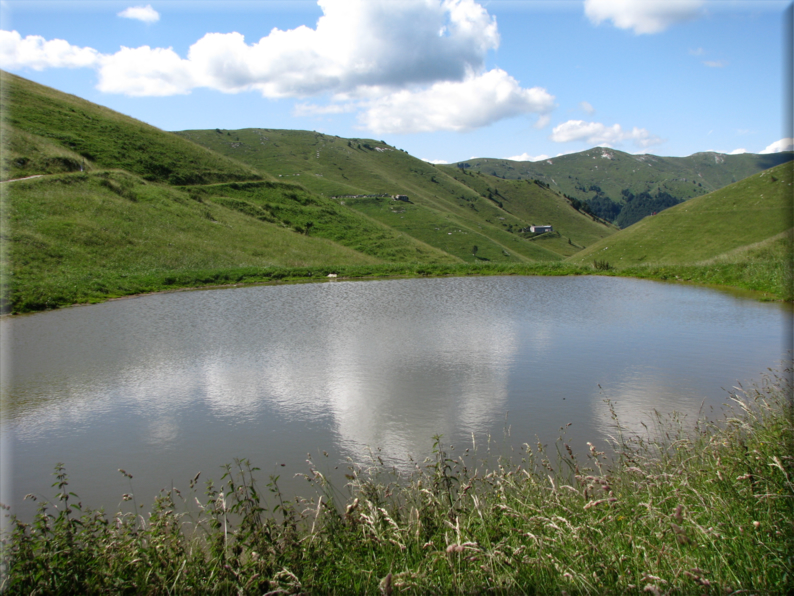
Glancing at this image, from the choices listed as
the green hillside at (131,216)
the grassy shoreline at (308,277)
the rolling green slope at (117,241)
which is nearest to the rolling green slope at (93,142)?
the green hillside at (131,216)

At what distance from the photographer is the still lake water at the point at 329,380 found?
8.98m

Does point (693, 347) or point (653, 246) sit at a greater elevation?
point (653, 246)

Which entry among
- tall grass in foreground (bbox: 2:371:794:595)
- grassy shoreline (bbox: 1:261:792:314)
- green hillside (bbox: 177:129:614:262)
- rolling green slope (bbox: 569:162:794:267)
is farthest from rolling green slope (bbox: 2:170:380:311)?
green hillside (bbox: 177:129:614:262)

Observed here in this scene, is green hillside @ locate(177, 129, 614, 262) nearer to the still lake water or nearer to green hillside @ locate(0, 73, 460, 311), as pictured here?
green hillside @ locate(0, 73, 460, 311)

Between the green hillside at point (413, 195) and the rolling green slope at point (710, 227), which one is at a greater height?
the green hillside at point (413, 195)

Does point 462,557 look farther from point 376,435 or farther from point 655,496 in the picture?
point 376,435

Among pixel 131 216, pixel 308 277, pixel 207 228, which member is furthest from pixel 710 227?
pixel 131 216

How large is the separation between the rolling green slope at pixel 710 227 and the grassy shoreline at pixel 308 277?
9643mm

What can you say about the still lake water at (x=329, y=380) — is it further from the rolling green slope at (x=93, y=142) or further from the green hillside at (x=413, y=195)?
the green hillside at (x=413, y=195)

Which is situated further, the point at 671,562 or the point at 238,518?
the point at 238,518

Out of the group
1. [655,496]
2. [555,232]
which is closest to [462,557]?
[655,496]

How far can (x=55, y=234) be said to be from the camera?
136 feet

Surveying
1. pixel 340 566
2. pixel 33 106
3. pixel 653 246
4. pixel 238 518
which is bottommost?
pixel 238 518

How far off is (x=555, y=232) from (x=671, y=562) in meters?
155
